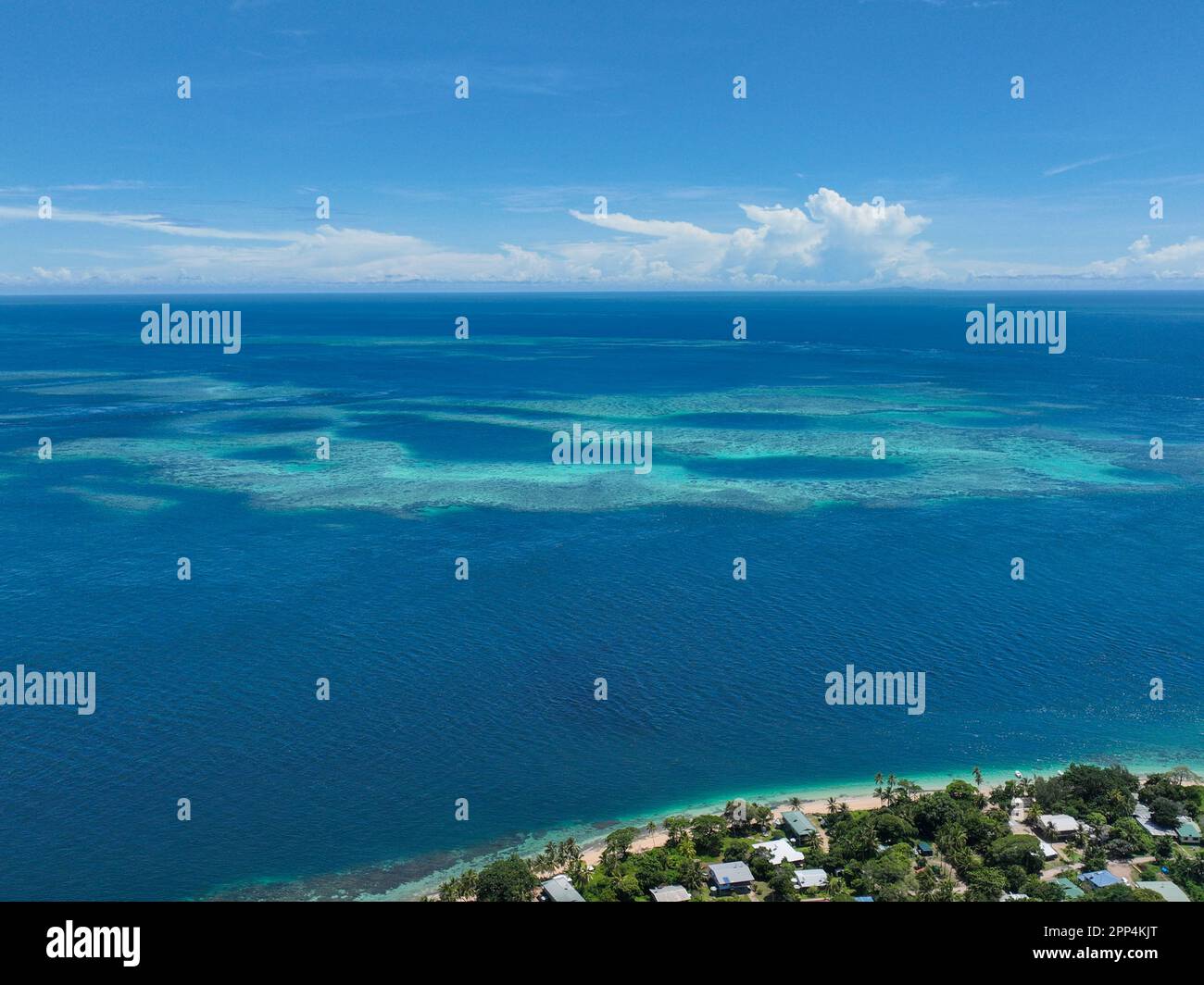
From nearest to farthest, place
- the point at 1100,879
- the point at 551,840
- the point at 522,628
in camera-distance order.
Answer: the point at 1100,879
the point at 551,840
the point at 522,628

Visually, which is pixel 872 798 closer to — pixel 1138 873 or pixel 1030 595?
pixel 1138 873

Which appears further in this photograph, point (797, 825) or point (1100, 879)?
point (797, 825)

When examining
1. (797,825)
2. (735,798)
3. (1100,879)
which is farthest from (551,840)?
(1100,879)

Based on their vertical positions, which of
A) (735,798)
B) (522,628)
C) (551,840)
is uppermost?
(522,628)

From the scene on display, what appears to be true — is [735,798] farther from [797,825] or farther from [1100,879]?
[1100,879]

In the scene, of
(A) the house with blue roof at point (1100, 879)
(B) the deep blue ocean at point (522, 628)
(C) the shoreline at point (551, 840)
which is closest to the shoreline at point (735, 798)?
(C) the shoreline at point (551, 840)

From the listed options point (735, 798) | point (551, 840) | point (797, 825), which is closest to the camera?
point (797, 825)

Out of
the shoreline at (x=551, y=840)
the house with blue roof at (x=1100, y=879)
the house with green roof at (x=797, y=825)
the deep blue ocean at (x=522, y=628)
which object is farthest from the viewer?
the deep blue ocean at (x=522, y=628)

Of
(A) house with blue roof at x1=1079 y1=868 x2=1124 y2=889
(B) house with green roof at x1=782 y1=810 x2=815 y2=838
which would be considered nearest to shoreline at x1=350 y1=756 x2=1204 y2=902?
(B) house with green roof at x1=782 y1=810 x2=815 y2=838

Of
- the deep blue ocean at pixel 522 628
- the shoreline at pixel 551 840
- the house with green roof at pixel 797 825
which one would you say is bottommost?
the shoreline at pixel 551 840

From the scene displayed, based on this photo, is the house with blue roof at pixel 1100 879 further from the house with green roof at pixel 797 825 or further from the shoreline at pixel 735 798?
the house with green roof at pixel 797 825
